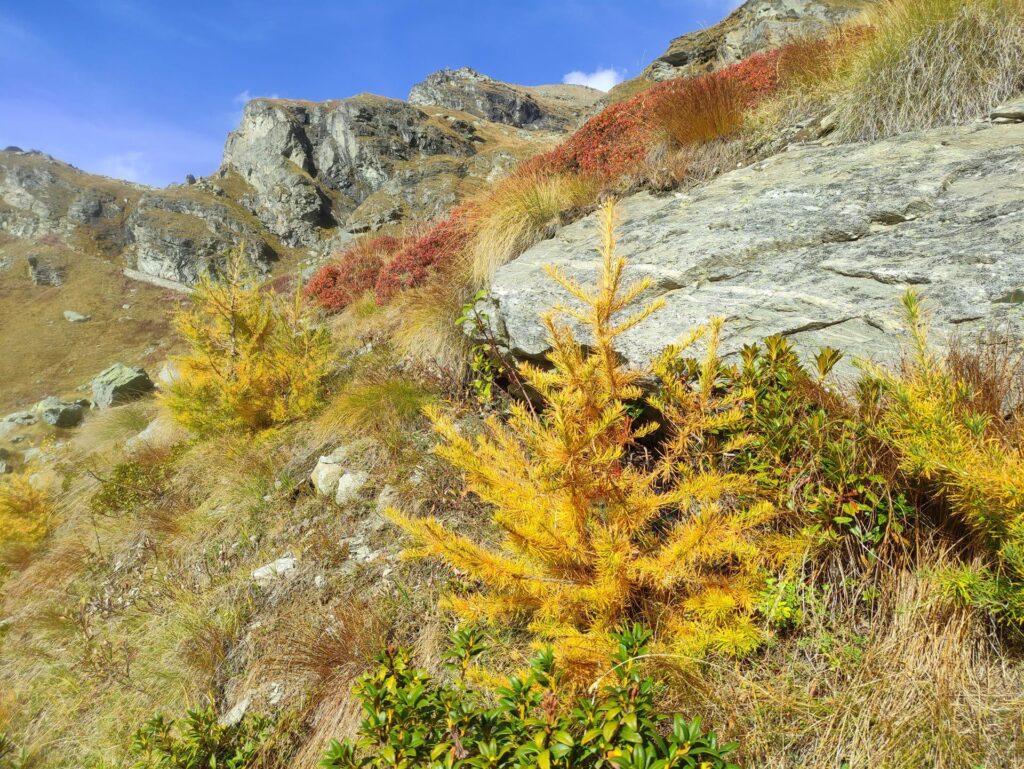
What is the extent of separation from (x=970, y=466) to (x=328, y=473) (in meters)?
3.85

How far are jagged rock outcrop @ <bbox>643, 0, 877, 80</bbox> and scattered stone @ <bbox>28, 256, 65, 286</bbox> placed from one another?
44343mm

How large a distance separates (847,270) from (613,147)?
155 inches

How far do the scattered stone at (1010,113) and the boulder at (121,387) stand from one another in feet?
45.1

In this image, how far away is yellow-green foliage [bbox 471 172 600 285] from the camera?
4.83 m

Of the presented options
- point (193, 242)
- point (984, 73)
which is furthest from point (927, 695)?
point (193, 242)

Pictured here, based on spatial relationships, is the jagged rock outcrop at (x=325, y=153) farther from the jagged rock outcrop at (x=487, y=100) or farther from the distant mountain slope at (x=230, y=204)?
the jagged rock outcrop at (x=487, y=100)

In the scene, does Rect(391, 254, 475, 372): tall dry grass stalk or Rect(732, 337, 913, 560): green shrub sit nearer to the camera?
Rect(732, 337, 913, 560): green shrub

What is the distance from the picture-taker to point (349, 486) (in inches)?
145

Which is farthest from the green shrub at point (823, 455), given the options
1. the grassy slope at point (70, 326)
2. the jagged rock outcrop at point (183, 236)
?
the jagged rock outcrop at point (183, 236)

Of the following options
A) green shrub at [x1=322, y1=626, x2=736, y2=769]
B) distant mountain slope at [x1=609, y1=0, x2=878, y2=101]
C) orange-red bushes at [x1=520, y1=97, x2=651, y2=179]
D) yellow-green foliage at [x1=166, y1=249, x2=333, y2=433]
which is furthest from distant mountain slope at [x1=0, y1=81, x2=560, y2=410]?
green shrub at [x1=322, y1=626, x2=736, y2=769]

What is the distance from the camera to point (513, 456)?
73.2 inches

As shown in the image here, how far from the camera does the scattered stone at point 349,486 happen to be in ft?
11.9

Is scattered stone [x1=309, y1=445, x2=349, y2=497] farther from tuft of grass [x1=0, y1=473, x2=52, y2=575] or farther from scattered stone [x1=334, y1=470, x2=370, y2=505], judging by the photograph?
tuft of grass [x1=0, y1=473, x2=52, y2=575]

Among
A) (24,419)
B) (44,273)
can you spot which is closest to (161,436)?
(24,419)
